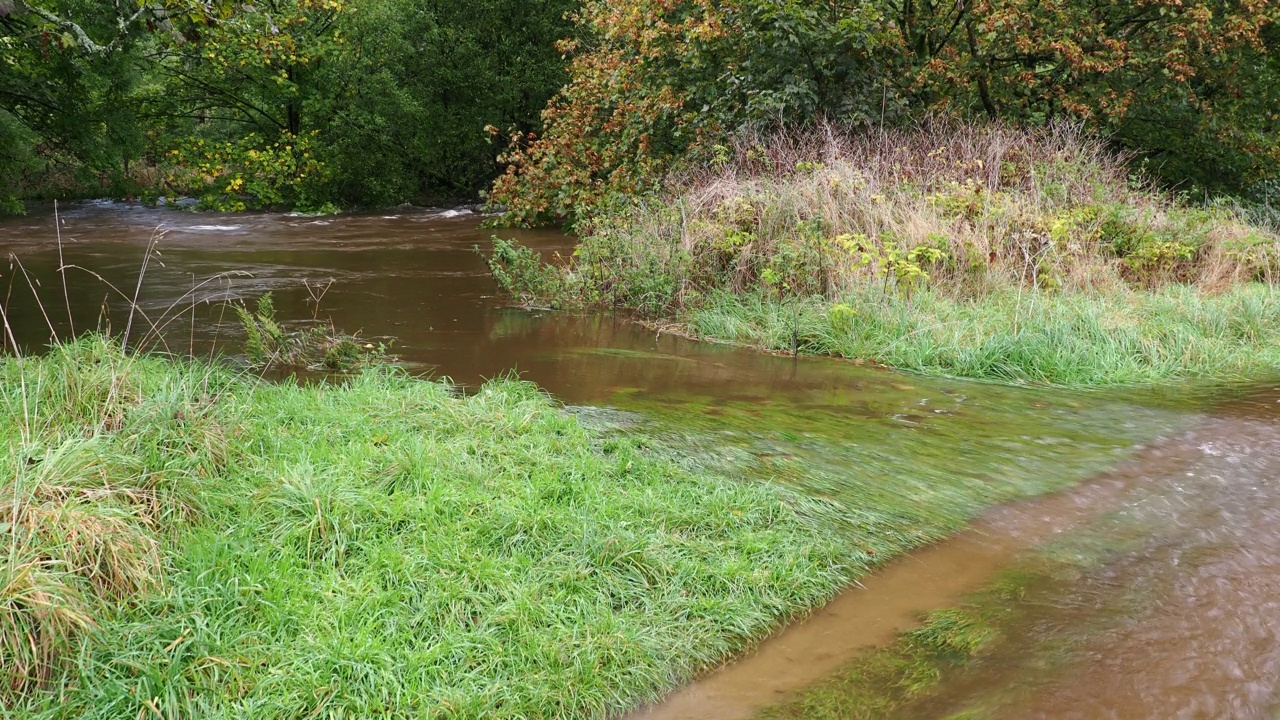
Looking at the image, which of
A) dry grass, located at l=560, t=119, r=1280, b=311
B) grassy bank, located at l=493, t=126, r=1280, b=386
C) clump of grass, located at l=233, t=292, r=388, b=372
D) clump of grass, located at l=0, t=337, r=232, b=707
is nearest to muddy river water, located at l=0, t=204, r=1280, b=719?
clump of grass, located at l=233, t=292, r=388, b=372

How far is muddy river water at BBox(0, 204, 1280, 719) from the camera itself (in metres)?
3.60

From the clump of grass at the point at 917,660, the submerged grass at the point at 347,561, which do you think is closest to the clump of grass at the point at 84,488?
the submerged grass at the point at 347,561

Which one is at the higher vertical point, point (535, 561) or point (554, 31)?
point (554, 31)

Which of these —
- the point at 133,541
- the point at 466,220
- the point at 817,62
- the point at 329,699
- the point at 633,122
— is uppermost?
the point at 817,62

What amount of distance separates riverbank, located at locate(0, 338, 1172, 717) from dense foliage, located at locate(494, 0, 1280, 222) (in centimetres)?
835

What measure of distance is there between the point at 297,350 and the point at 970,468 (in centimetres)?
517

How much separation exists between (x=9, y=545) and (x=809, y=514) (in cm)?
340

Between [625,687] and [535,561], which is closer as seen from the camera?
[625,687]

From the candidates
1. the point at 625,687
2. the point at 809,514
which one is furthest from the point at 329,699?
the point at 809,514

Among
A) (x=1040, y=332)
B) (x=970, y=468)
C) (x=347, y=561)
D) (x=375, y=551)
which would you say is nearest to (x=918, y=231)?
(x=1040, y=332)

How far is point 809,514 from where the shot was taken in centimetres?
487

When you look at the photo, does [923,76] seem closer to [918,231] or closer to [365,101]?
[918,231]

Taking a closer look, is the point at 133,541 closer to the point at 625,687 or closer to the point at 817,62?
the point at 625,687

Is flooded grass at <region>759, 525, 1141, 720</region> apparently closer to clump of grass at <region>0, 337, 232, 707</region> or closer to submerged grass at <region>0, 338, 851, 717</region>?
submerged grass at <region>0, 338, 851, 717</region>
